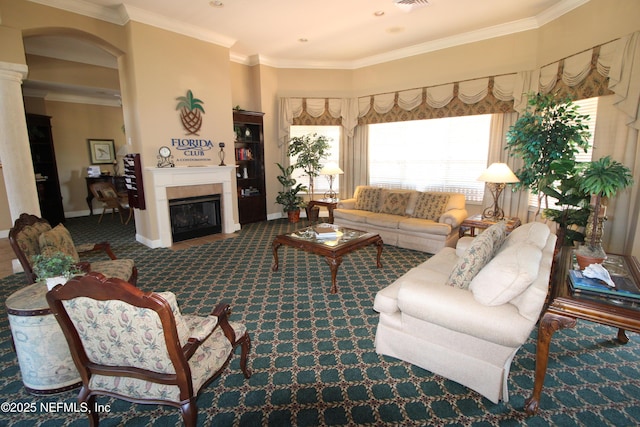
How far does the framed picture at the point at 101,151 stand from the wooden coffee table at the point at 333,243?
7.50 m

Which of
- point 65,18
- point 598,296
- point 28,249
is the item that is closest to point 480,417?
point 598,296

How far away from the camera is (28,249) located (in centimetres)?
274

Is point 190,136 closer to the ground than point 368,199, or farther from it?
farther from it

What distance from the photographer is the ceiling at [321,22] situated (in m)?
4.49

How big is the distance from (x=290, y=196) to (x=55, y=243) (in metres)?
4.80

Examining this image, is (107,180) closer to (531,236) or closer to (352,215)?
(352,215)

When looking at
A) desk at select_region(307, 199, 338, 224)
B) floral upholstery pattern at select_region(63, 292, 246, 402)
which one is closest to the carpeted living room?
floral upholstery pattern at select_region(63, 292, 246, 402)

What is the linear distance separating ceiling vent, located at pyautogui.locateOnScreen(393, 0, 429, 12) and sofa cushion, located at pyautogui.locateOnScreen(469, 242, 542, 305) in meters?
3.79

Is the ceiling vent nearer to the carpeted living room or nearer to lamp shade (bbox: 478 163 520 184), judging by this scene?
the carpeted living room

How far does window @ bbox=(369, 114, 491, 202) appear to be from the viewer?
5.79m

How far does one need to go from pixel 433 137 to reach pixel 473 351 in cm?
508

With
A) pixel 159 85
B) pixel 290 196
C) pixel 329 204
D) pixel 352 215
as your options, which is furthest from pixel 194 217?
pixel 352 215

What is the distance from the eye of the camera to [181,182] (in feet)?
18.0

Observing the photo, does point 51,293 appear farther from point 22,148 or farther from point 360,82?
point 360,82
